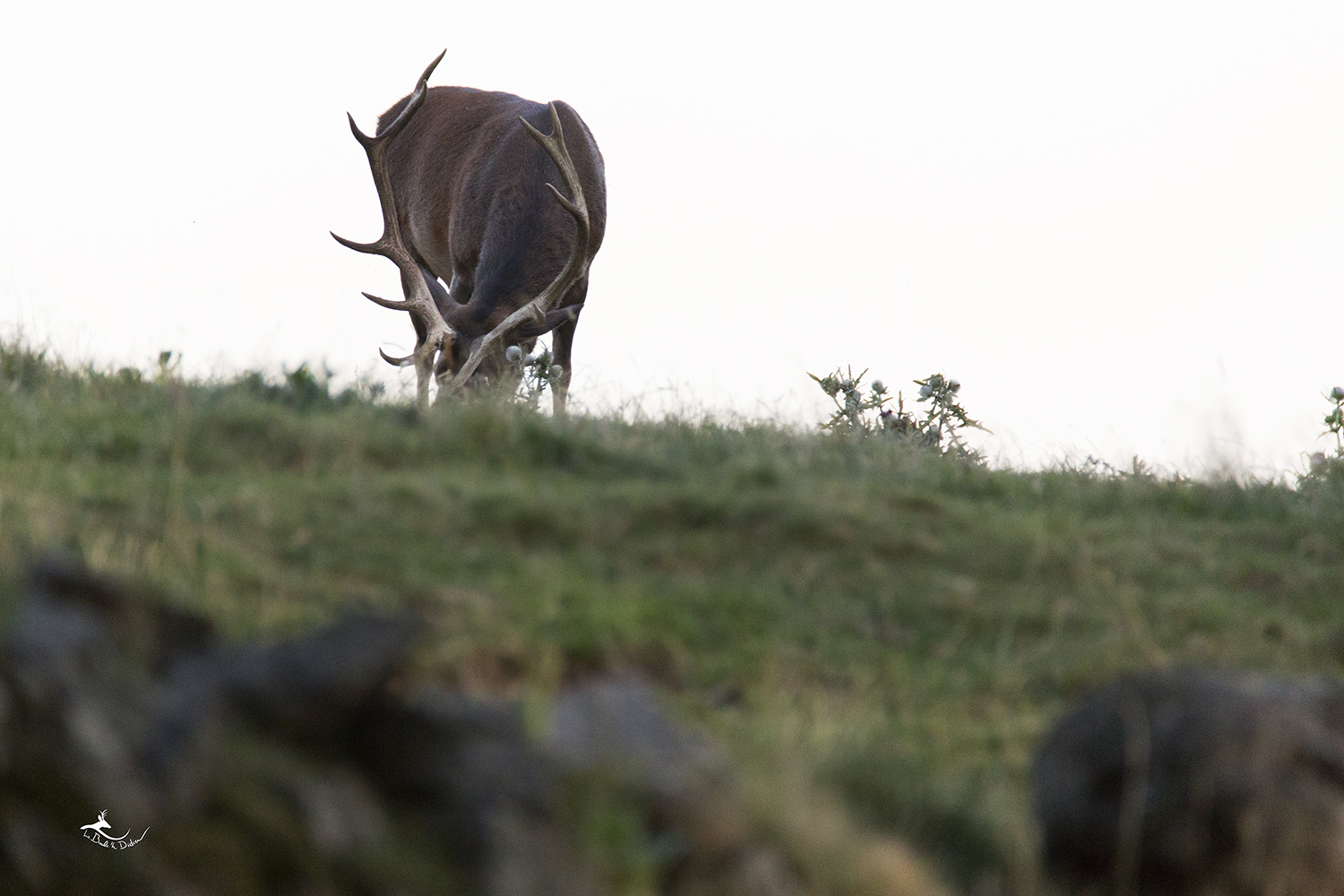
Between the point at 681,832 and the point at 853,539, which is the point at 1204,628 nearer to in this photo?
the point at 853,539

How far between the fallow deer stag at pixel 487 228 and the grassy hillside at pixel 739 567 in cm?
345

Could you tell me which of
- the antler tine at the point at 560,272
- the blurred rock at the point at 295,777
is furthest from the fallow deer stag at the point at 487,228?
the blurred rock at the point at 295,777

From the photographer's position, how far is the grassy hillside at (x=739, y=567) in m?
2.95

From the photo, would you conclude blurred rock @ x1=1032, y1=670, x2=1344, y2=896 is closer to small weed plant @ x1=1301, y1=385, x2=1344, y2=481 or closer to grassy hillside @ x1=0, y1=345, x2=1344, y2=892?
grassy hillside @ x1=0, y1=345, x2=1344, y2=892

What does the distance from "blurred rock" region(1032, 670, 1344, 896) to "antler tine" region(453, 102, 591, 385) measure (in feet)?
20.4

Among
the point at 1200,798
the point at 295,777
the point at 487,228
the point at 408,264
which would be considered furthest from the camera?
the point at 487,228

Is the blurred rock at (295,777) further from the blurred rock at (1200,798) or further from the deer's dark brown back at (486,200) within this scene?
the deer's dark brown back at (486,200)

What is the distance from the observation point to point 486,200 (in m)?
9.64

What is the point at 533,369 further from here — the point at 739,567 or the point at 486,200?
the point at 739,567

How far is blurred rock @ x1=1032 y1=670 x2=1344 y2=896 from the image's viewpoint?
252 centimetres

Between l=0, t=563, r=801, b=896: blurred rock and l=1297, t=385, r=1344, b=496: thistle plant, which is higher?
l=1297, t=385, r=1344, b=496: thistle plant

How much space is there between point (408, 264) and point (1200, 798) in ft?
24.1

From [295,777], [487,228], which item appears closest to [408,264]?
[487,228]

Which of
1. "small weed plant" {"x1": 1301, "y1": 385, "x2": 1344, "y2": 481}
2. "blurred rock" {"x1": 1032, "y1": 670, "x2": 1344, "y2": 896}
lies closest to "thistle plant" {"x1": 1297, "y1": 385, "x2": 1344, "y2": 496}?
"small weed plant" {"x1": 1301, "y1": 385, "x2": 1344, "y2": 481}
